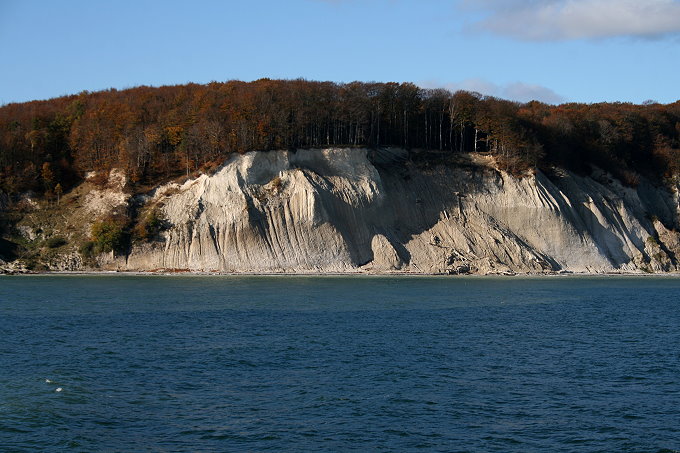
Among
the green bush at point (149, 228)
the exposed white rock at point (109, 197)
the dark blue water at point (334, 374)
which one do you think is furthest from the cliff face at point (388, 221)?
the dark blue water at point (334, 374)

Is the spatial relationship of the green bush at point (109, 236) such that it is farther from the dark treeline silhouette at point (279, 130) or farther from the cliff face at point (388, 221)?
the dark treeline silhouette at point (279, 130)

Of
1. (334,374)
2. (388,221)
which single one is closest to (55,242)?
(388,221)

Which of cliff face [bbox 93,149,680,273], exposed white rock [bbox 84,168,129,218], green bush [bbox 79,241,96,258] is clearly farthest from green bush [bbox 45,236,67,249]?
cliff face [bbox 93,149,680,273]

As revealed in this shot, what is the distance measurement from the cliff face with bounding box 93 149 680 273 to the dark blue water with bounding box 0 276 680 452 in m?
20.3

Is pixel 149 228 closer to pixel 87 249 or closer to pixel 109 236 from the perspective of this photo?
pixel 109 236

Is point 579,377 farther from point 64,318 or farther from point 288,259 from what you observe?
point 288,259

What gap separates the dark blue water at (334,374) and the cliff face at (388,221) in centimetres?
2034

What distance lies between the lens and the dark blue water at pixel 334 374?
68.4 ft

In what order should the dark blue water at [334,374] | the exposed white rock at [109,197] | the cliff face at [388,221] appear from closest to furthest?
the dark blue water at [334,374] → the cliff face at [388,221] → the exposed white rock at [109,197]

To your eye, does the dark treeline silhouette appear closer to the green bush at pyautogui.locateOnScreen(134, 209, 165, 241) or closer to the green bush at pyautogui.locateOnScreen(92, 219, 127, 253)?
the green bush at pyautogui.locateOnScreen(134, 209, 165, 241)

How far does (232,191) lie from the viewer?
72.8m

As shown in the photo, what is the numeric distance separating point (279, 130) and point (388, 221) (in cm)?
1357

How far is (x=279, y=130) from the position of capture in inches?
2992

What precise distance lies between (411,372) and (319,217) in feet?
146
